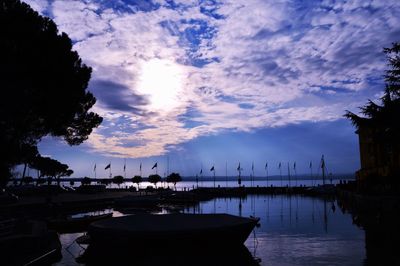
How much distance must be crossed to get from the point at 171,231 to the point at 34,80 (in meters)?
12.3

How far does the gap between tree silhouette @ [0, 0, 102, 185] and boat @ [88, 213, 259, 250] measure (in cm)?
827

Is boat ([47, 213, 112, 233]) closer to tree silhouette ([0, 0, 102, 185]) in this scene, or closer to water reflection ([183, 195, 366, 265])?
tree silhouette ([0, 0, 102, 185])

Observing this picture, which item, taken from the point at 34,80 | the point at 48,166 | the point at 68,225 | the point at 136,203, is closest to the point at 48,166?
the point at 48,166

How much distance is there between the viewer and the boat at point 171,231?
2148cm

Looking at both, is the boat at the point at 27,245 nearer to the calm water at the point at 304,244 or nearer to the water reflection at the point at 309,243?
the calm water at the point at 304,244

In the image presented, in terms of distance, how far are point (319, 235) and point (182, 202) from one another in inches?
1731

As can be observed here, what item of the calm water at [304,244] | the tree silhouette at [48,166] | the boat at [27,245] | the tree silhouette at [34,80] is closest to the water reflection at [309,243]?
the calm water at [304,244]

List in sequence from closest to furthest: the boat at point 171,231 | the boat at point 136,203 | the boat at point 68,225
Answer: the boat at point 171,231 → the boat at point 68,225 → the boat at point 136,203

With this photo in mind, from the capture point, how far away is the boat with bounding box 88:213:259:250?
2148 cm

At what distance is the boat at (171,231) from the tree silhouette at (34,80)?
827cm

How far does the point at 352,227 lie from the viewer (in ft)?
119

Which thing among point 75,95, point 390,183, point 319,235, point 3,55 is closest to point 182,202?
point 390,183

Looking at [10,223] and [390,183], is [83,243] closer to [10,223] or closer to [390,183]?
[10,223]

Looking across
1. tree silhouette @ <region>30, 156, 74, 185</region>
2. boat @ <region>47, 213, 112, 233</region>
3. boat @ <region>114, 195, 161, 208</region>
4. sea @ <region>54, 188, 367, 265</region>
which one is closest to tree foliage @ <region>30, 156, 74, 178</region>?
tree silhouette @ <region>30, 156, 74, 185</region>
